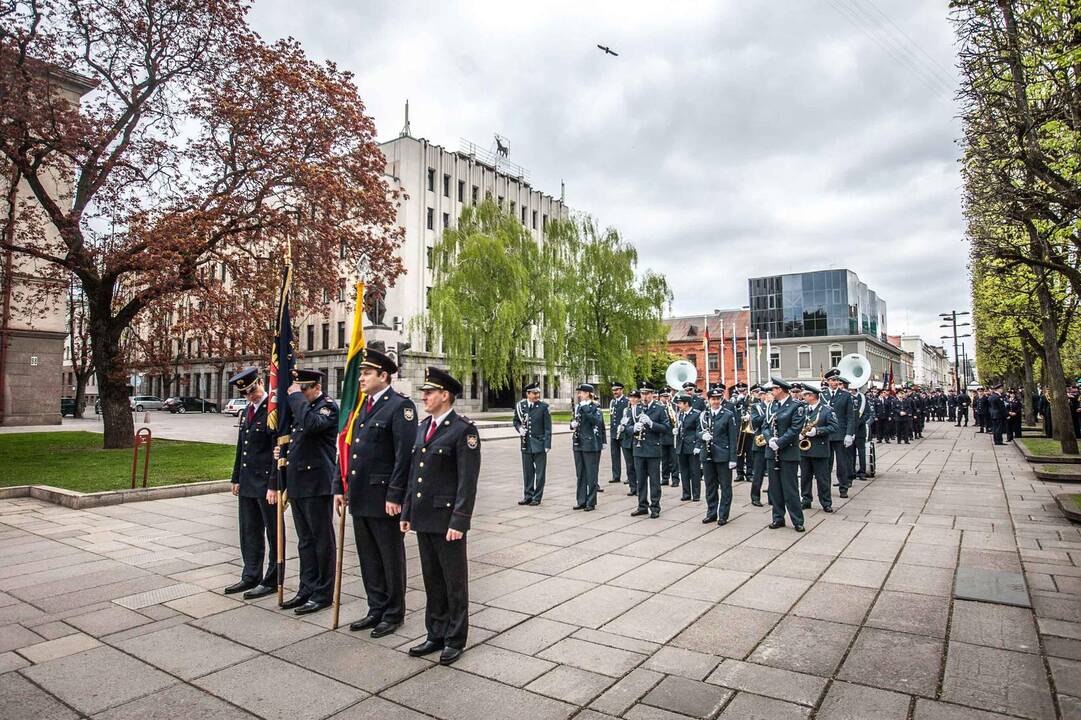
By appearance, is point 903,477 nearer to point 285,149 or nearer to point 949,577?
point 949,577

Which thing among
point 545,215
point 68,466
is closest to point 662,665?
point 68,466

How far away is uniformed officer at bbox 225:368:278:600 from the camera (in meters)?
6.21

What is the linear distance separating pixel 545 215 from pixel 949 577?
5827 cm

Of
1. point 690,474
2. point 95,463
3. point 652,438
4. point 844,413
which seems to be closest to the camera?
point 652,438

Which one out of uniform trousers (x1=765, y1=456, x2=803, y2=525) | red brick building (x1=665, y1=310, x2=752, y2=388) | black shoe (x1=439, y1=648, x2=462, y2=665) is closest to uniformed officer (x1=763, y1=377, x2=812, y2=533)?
uniform trousers (x1=765, y1=456, x2=803, y2=525)

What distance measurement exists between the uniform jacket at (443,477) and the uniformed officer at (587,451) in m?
6.15

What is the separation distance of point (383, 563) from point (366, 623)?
48 centimetres

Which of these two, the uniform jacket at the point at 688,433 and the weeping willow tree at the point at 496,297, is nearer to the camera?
the uniform jacket at the point at 688,433

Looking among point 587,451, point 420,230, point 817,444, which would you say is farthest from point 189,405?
point 817,444

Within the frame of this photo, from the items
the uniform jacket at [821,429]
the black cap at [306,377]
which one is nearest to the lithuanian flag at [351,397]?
the black cap at [306,377]

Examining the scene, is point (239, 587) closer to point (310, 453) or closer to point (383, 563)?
point (310, 453)

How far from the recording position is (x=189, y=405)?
60156 mm

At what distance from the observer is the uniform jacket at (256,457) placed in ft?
20.4

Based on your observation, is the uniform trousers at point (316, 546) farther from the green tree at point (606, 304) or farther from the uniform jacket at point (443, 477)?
the green tree at point (606, 304)
